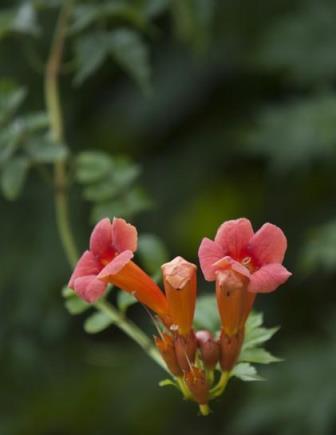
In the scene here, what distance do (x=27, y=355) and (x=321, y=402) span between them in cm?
123

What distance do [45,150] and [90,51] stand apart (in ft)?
1.33

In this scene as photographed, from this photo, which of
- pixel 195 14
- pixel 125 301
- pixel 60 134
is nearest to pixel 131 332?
pixel 125 301

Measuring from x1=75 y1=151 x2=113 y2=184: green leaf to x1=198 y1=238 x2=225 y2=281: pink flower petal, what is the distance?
112 centimetres

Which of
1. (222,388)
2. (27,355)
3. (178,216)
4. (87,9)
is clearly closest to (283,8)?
(178,216)

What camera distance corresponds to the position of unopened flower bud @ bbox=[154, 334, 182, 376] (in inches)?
90.1

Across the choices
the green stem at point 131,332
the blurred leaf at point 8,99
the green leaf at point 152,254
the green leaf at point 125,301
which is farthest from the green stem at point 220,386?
the blurred leaf at point 8,99

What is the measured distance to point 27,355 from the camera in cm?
409

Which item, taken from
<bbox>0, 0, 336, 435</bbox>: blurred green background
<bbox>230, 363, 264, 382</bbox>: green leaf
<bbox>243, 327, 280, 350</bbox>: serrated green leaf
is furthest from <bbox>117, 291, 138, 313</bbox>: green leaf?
<bbox>0, 0, 336, 435</bbox>: blurred green background

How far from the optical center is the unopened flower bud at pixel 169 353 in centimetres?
229

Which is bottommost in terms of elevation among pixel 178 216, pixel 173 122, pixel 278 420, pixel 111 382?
pixel 111 382

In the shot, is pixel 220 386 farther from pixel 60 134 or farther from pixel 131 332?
pixel 60 134

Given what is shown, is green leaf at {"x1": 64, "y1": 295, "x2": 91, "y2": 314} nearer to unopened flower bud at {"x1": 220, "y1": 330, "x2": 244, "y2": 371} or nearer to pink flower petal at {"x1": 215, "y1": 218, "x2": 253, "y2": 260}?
unopened flower bud at {"x1": 220, "y1": 330, "x2": 244, "y2": 371}

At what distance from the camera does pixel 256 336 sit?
2492 mm

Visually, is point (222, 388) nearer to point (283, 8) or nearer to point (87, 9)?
point (87, 9)
